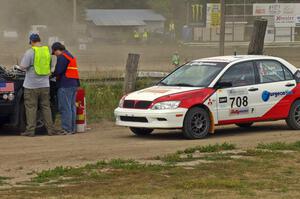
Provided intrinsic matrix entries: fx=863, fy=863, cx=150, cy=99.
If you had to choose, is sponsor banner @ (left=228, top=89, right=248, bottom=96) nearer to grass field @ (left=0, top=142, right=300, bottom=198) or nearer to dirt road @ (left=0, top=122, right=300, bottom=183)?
dirt road @ (left=0, top=122, right=300, bottom=183)

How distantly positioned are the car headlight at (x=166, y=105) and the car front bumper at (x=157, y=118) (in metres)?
0.08

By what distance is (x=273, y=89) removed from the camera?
53.5 feet

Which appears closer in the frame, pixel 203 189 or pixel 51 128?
pixel 203 189

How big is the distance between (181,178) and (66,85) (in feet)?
19.7

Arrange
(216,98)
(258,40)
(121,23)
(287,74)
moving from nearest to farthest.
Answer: (216,98) < (287,74) < (258,40) < (121,23)

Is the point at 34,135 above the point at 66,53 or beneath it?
beneath

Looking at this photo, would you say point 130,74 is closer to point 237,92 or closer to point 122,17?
point 237,92

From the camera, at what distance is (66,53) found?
16.3m

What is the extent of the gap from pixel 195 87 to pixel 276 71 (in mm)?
1985

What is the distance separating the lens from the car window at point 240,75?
15875 millimetres


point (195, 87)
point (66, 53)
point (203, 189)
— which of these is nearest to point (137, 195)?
point (203, 189)

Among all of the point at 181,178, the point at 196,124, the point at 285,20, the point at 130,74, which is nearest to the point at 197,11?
the point at 285,20

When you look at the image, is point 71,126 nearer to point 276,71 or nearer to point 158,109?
point 158,109

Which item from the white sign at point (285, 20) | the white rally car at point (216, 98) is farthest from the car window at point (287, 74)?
the white sign at point (285, 20)
